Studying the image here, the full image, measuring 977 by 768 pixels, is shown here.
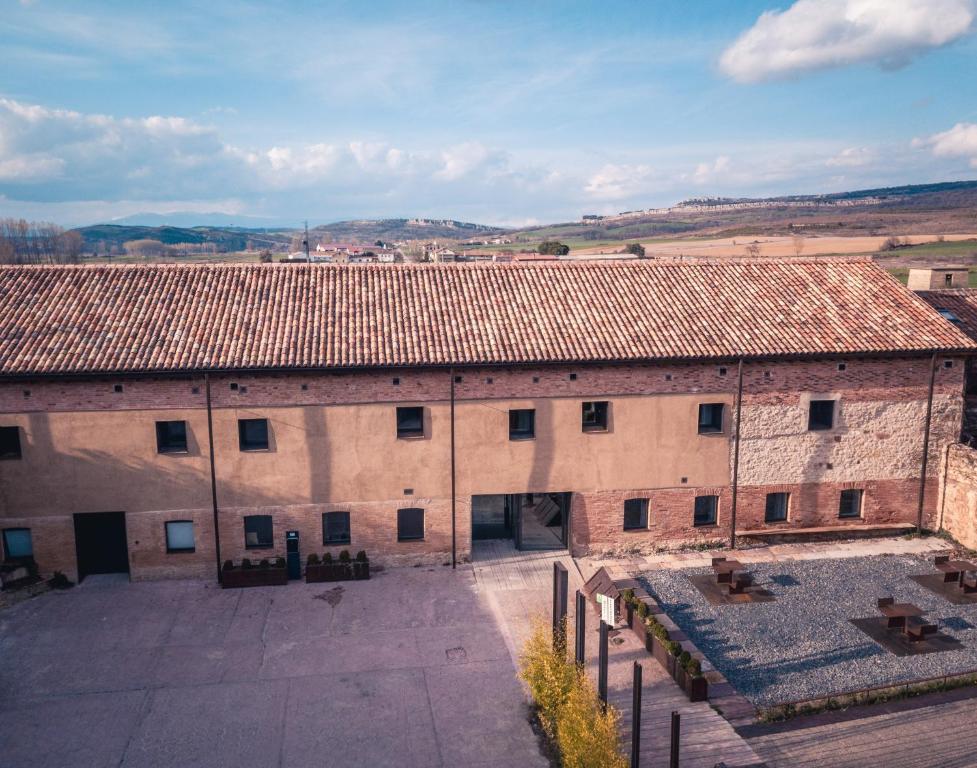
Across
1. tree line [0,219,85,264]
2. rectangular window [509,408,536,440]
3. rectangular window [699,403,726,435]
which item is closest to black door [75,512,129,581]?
rectangular window [509,408,536,440]

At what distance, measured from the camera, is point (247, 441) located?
21.4 metres

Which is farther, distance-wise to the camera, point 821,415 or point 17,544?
point 821,415

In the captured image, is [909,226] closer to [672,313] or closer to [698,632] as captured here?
[672,313]

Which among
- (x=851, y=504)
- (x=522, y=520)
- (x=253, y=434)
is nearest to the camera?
(x=253, y=434)

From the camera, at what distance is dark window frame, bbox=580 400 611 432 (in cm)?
2228

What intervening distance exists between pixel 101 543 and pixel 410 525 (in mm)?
9179

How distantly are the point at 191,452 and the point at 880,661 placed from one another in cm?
1867

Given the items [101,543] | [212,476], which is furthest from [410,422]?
[101,543]

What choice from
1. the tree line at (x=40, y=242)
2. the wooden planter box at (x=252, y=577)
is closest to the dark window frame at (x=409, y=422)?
the wooden planter box at (x=252, y=577)

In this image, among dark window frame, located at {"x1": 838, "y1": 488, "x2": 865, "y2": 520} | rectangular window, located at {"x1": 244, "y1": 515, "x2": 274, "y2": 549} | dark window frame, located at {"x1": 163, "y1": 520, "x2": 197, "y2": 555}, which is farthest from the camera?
dark window frame, located at {"x1": 838, "y1": 488, "x2": 865, "y2": 520}

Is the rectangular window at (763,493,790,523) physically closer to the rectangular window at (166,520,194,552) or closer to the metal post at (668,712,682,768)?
the metal post at (668,712,682,768)

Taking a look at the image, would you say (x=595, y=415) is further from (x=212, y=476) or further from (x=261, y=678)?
(x=261, y=678)

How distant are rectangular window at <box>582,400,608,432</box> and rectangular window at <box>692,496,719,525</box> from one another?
410 centimetres

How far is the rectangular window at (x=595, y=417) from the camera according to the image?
22359 mm
